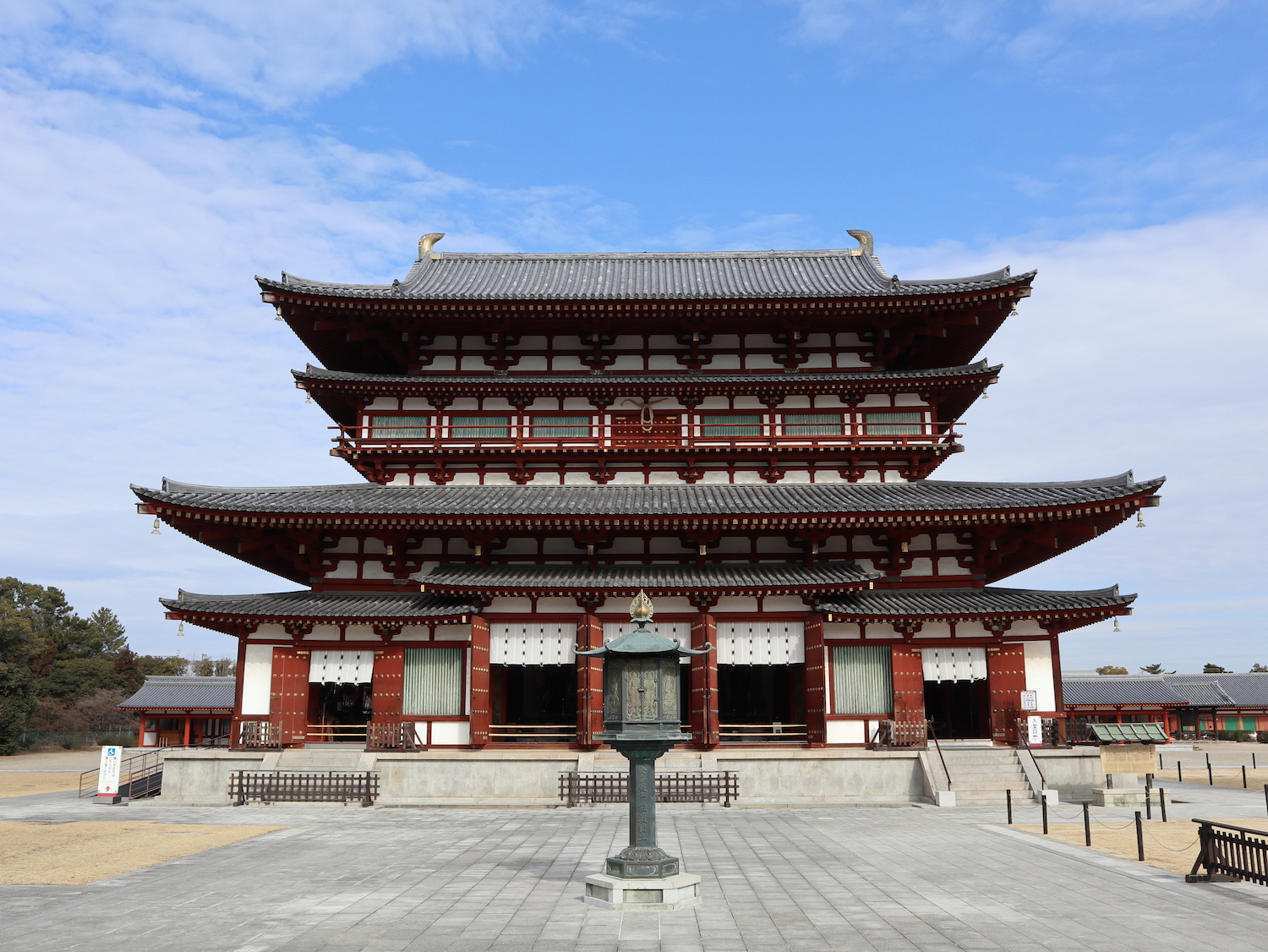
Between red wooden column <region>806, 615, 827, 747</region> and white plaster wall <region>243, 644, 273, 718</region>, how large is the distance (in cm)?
1568

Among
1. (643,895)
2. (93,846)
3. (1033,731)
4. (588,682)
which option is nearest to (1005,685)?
(1033,731)

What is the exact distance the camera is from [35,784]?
35.6 meters

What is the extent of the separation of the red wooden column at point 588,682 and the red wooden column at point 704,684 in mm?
2694

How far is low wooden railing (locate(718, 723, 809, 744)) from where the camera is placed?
24641 millimetres

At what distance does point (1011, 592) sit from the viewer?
25.5 meters

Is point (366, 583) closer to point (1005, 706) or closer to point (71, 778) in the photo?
point (1005, 706)

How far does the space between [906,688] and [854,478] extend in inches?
281

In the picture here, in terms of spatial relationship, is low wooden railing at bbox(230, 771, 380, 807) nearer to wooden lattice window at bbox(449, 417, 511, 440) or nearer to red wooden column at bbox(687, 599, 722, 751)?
red wooden column at bbox(687, 599, 722, 751)

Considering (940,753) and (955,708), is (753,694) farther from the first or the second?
(940,753)

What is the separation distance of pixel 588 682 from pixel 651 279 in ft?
52.8

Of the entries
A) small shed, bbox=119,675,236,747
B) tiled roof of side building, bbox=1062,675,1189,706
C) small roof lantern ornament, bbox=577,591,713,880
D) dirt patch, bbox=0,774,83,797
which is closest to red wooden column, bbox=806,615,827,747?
small roof lantern ornament, bbox=577,591,713,880

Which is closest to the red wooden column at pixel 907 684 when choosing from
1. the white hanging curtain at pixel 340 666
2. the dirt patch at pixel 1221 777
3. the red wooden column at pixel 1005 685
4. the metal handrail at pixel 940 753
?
the metal handrail at pixel 940 753

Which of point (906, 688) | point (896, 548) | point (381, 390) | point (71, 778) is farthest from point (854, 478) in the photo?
point (71, 778)

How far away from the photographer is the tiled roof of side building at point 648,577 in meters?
24.1
